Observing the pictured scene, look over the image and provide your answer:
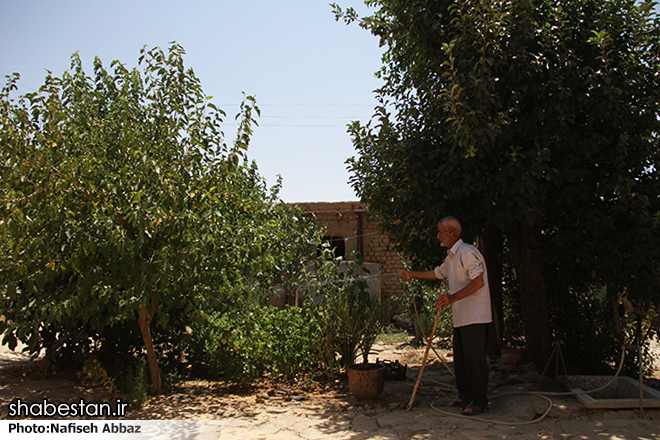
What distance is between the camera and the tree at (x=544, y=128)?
4535mm

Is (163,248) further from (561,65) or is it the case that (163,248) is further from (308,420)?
(561,65)

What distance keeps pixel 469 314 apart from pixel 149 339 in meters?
3.12

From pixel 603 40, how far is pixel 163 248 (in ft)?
14.0

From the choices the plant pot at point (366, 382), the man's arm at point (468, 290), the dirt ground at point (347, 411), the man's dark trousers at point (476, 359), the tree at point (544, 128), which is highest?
the tree at point (544, 128)

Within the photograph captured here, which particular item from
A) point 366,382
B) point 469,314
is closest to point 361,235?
point 366,382


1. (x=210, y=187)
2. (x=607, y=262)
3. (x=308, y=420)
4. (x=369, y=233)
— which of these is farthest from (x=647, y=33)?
(x=369, y=233)

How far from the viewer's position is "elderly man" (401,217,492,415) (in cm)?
434

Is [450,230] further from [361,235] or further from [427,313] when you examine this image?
[361,235]

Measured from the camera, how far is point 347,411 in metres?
4.68

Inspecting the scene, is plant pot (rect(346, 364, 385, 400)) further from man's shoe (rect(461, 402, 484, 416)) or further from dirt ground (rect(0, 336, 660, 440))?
man's shoe (rect(461, 402, 484, 416))

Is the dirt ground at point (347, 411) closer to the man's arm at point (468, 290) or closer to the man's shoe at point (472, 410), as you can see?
the man's shoe at point (472, 410)

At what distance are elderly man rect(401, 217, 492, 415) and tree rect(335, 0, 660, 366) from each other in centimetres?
52

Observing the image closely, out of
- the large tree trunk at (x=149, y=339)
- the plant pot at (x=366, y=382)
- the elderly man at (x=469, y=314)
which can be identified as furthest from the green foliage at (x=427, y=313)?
the large tree trunk at (x=149, y=339)

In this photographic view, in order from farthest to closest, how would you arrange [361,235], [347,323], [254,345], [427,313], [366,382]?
1. [361,235]
2. [427,313]
3. [347,323]
4. [254,345]
5. [366,382]
